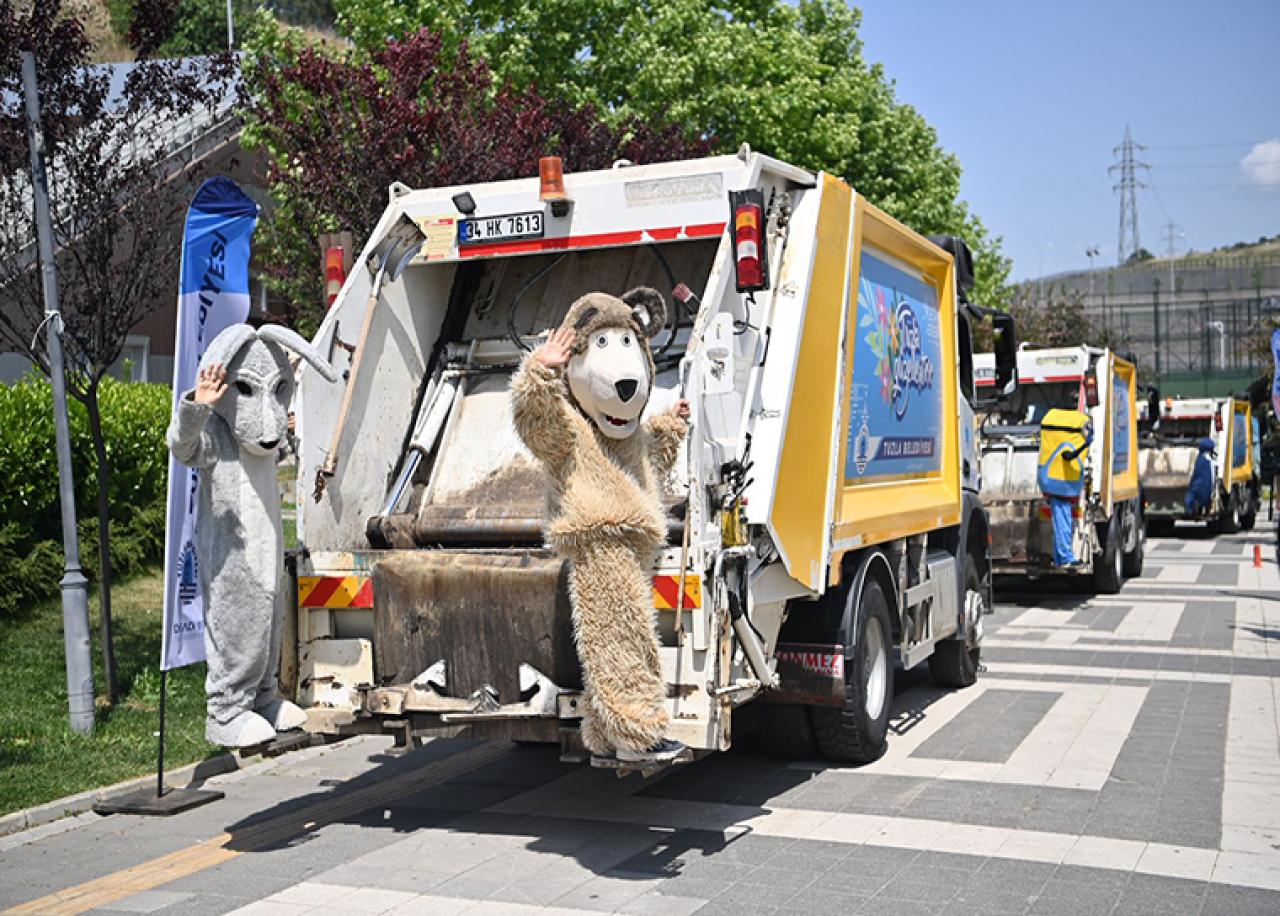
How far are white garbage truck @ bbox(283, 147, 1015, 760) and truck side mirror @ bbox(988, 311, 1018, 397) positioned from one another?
10.3ft

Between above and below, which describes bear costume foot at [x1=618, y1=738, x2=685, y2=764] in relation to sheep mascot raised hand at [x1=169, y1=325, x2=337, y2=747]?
below

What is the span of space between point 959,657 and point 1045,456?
5.04 metres

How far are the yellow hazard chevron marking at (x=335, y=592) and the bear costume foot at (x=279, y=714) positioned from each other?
496mm

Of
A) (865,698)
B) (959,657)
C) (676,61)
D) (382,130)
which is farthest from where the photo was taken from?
(676,61)

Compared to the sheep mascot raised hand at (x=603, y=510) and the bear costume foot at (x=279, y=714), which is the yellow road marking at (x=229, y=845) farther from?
the sheep mascot raised hand at (x=603, y=510)

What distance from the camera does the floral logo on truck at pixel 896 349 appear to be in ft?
25.5

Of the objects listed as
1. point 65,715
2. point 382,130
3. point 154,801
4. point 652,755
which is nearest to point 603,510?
point 652,755

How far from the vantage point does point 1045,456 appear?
14.3 m

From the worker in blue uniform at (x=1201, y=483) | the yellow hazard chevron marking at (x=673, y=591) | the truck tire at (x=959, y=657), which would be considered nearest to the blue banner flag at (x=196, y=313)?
the yellow hazard chevron marking at (x=673, y=591)

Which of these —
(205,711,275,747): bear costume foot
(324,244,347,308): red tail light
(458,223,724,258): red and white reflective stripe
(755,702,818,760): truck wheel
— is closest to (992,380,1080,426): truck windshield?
(755,702,818,760): truck wheel

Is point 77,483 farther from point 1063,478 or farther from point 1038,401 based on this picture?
point 1038,401

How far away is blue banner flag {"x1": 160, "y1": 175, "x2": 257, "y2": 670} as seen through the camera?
6473mm

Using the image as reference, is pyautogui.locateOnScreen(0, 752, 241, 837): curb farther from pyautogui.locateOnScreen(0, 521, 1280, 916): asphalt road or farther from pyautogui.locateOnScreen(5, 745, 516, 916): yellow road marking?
pyautogui.locateOnScreen(5, 745, 516, 916): yellow road marking

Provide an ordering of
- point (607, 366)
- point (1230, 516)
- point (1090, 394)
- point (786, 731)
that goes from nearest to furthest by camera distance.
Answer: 1. point (607, 366)
2. point (786, 731)
3. point (1090, 394)
4. point (1230, 516)
